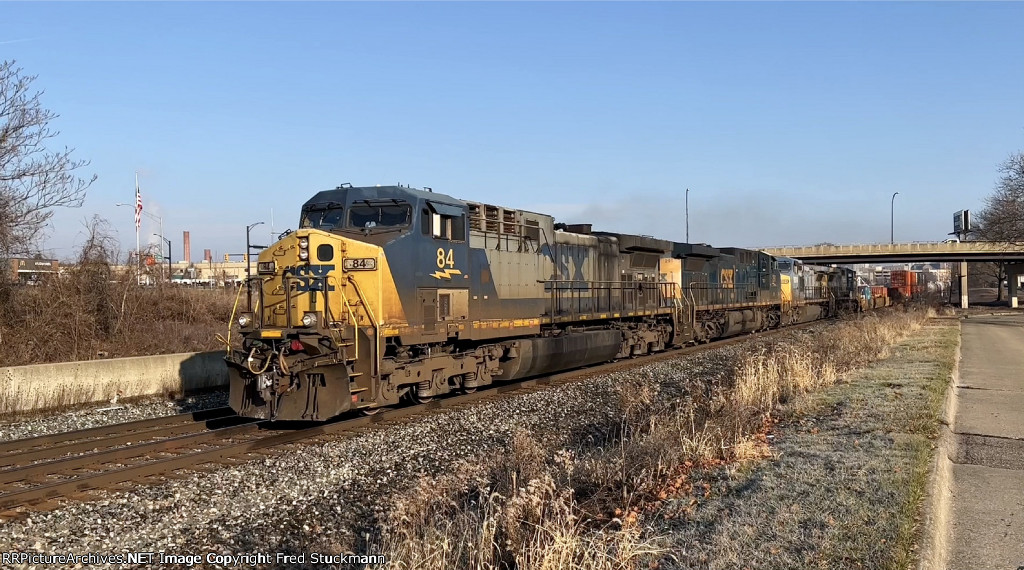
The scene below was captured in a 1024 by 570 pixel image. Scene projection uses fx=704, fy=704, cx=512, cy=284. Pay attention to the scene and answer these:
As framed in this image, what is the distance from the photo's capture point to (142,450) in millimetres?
8789

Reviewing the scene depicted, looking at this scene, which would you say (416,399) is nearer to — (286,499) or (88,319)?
(286,499)

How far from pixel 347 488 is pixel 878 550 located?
16.8 ft

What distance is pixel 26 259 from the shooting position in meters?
16.2

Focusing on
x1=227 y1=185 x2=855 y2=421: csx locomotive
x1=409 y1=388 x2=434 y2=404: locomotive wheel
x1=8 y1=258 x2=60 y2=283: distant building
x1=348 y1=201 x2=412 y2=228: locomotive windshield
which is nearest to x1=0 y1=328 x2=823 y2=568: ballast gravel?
x1=409 y1=388 x2=434 y2=404: locomotive wheel

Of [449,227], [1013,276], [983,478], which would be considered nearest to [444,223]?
[449,227]

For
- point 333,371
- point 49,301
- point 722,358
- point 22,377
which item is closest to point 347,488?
point 333,371

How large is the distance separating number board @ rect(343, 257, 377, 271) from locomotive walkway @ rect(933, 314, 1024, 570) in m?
7.45

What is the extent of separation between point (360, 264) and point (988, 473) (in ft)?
26.8

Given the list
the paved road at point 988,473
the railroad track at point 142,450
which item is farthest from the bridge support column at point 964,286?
the railroad track at point 142,450

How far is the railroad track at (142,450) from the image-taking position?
7344 mm

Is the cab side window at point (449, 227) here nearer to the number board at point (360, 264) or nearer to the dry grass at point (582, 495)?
the number board at point (360, 264)

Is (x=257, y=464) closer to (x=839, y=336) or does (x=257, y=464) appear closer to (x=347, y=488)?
(x=347, y=488)

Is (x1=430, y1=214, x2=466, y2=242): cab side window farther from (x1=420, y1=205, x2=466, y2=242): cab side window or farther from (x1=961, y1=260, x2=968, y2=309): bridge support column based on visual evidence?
(x1=961, y1=260, x2=968, y2=309): bridge support column

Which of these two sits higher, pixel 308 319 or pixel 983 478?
pixel 308 319
